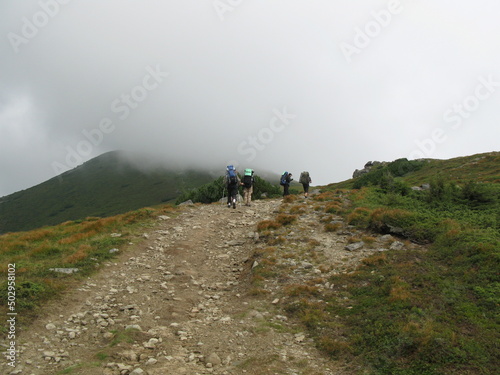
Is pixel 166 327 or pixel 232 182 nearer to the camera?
pixel 166 327

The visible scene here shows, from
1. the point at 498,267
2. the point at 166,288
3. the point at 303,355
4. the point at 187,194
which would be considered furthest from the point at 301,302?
the point at 187,194

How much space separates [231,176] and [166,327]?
53.0 ft

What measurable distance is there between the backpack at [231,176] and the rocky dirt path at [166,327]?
33.0ft

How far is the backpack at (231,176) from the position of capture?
23906 millimetres

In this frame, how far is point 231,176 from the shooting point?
79.9 feet

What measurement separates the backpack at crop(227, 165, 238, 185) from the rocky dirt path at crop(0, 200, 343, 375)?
10074 millimetres

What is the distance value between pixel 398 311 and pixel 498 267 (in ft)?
13.7

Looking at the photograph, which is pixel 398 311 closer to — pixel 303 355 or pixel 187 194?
pixel 303 355

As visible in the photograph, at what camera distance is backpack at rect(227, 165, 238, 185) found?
23.9m

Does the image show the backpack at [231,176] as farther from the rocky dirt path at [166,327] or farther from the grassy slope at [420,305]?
the grassy slope at [420,305]
